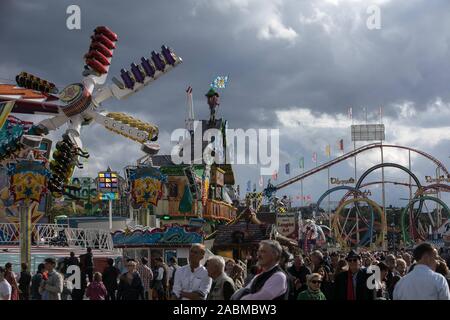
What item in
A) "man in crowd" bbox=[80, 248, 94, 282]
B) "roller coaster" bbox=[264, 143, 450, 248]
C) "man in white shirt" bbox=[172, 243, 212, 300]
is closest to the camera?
"man in white shirt" bbox=[172, 243, 212, 300]

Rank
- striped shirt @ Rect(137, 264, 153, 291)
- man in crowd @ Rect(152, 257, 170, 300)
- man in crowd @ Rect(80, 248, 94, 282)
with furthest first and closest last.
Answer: man in crowd @ Rect(80, 248, 94, 282) → striped shirt @ Rect(137, 264, 153, 291) → man in crowd @ Rect(152, 257, 170, 300)

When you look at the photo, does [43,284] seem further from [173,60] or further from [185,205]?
[185,205]

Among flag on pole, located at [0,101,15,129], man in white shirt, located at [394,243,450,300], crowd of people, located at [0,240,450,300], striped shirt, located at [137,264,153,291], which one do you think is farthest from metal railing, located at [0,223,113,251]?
man in white shirt, located at [394,243,450,300]

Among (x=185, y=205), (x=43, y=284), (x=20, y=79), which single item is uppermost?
(x=20, y=79)

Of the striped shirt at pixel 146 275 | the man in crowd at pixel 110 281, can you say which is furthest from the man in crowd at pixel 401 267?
the man in crowd at pixel 110 281

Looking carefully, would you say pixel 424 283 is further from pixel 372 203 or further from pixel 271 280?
pixel 372 203

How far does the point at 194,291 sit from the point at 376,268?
9.86 ft

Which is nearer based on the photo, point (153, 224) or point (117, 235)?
point (117, 235)

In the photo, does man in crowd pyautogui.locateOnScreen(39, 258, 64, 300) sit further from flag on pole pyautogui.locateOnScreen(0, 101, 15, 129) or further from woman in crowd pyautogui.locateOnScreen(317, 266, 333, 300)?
flag on pole pyautogui.locateOnScreen(0, 101, 15, 129)

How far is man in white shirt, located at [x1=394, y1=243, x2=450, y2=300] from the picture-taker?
676 centimetres

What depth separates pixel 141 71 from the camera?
92.5ft
